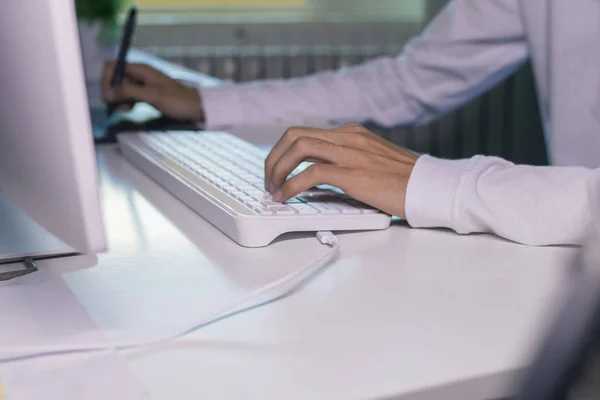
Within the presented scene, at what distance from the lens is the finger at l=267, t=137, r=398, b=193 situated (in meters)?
0.73

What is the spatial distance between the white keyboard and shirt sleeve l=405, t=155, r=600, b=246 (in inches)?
1.9

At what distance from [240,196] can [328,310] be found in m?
0.22

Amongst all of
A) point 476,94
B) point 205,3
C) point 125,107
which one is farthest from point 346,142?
point 205,3

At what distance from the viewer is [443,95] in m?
1.39

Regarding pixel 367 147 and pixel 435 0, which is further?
pixel 435 0

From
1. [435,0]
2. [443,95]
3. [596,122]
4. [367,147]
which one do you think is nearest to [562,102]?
[596,122]

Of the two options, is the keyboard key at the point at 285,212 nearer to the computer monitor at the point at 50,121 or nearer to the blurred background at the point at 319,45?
the computer monitor at the point at 50,121

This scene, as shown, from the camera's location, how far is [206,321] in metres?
0.50

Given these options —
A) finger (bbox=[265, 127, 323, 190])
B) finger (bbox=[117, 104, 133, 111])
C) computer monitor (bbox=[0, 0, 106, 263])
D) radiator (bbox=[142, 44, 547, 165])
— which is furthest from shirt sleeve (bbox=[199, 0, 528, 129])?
radiator (bbox=[142, 44, 547, 165])

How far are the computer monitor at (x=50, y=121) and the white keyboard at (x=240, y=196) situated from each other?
0.60 feet

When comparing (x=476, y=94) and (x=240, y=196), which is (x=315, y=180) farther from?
(x=476, y=94)

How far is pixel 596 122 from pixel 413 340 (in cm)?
72

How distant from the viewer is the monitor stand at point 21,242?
0.62 metres

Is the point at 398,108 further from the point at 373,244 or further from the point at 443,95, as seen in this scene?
the point at 373,244
